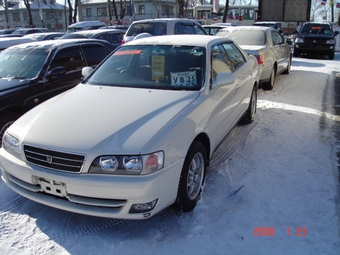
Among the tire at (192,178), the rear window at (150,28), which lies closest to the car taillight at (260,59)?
the rear window at (150,28)

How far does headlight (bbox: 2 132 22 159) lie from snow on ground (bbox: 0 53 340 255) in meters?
0.67

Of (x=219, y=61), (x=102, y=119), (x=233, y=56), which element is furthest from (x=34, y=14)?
(x=102, y=119)

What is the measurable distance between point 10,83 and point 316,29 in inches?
605

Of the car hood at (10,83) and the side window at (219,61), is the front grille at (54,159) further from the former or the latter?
the car hood at (10,83)

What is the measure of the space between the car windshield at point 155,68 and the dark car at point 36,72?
4.47ft

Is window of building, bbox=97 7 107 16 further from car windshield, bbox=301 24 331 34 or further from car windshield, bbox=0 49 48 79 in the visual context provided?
car windshield, bbox=0 49 48 79

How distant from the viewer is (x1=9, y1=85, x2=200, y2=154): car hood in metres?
2.84

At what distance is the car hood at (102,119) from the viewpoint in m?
2.84

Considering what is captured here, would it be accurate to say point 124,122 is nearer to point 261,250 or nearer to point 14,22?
point 261,250

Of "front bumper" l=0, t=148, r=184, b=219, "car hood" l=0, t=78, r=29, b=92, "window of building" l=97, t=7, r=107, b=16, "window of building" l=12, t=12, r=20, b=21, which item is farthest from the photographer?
"window of building" l=12, t=12, r=20, b=21

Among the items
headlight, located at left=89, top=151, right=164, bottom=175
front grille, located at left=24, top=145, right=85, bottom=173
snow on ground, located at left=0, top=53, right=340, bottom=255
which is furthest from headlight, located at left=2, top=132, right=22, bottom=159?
headlight, located at left=89, top=151, right=164, bottom=175

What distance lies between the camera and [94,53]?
6.69 m

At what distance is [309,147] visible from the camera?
16.1ft

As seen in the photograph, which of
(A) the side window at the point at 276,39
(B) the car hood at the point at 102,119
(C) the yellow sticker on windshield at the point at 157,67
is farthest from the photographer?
(A) the side window at the point at 276,39
